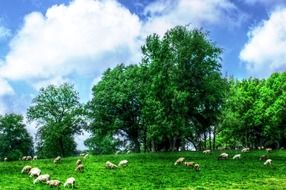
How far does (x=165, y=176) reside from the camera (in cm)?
5009

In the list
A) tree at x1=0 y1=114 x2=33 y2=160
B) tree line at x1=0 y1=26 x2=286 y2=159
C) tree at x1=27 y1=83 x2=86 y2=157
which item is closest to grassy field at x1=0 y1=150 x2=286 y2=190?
tree line at x1=0 y1=26 x2=286 y2=159

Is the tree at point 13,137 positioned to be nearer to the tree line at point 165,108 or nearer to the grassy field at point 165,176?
the tree line at point 165,108

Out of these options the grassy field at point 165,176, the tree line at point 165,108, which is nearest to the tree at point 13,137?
the tree line at point 165,108

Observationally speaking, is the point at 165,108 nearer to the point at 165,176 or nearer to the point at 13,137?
the point at 165,176

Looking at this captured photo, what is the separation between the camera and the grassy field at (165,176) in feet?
143

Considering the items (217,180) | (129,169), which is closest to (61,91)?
(129,169)

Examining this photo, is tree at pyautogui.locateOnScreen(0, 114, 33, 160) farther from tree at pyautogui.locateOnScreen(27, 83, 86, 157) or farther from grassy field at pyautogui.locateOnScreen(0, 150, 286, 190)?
grassy field at pyautogui.locateOnScreen(0, 150, 286, 190)

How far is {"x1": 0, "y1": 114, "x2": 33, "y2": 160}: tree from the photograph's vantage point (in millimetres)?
142375

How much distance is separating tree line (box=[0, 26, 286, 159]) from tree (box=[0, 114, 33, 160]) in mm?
282

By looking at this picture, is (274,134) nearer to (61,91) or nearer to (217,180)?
(61,91)

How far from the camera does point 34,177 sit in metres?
48.0

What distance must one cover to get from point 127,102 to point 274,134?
121ft

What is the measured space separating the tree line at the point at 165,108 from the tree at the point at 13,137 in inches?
11.1

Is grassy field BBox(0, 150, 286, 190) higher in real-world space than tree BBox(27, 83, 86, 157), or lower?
lower
